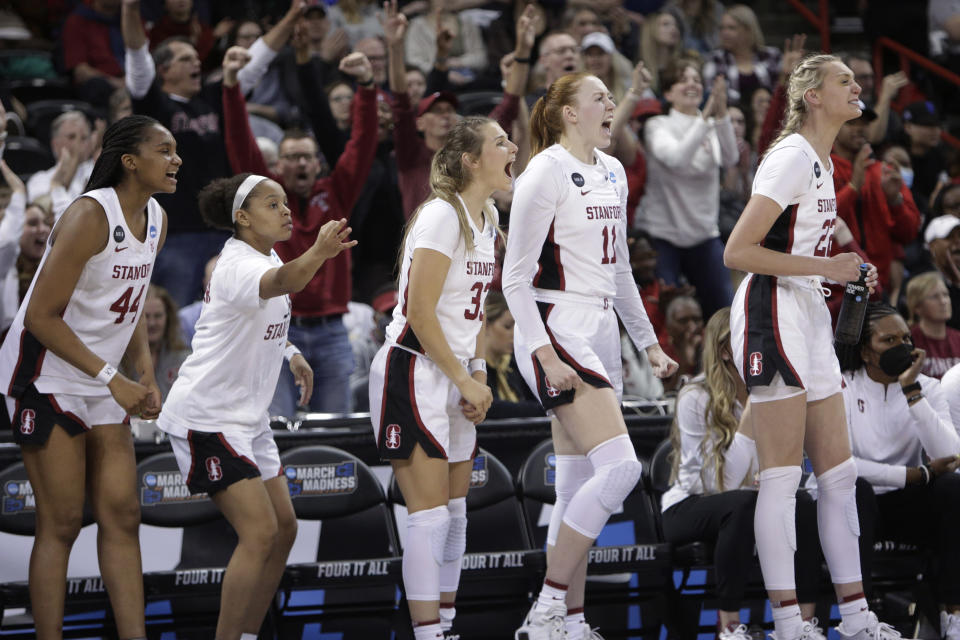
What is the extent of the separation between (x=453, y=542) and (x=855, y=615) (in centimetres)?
146

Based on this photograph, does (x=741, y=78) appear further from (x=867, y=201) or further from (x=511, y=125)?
(x=511, y=125)

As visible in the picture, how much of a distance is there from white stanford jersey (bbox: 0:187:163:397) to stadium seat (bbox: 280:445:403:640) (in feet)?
4.01

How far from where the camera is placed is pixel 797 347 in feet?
14.1

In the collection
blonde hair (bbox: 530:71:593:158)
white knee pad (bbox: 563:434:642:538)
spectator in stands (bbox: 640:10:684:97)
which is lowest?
white knee pad (bbox: 563:434:642:538)

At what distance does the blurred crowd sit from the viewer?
656 cm

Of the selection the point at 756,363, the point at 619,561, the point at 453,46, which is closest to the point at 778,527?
the point at 756,363

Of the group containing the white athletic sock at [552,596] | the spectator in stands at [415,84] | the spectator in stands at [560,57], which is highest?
the spectator in stands at [560,57]

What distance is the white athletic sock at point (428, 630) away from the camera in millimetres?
4168

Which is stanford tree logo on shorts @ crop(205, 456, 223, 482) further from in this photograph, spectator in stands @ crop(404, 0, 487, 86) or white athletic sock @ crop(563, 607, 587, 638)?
spectator in stands @ crop(404, 0, 487, 86)

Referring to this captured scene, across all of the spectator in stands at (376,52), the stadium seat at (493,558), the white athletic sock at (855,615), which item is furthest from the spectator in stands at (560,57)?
the white athletic sock at (855,615)

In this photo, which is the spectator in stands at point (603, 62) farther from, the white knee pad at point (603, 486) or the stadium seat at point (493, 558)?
the white knee pad at point (603, 486)

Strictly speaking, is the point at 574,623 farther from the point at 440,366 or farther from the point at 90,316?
the point at 90,316

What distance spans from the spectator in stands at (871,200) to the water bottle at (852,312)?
9.47 feet

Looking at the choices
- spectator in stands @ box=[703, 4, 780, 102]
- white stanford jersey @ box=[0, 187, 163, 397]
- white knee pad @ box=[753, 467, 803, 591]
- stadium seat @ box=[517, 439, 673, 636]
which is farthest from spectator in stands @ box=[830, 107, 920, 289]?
white stanford jersey @ box=[0, 187, 163, 397]
